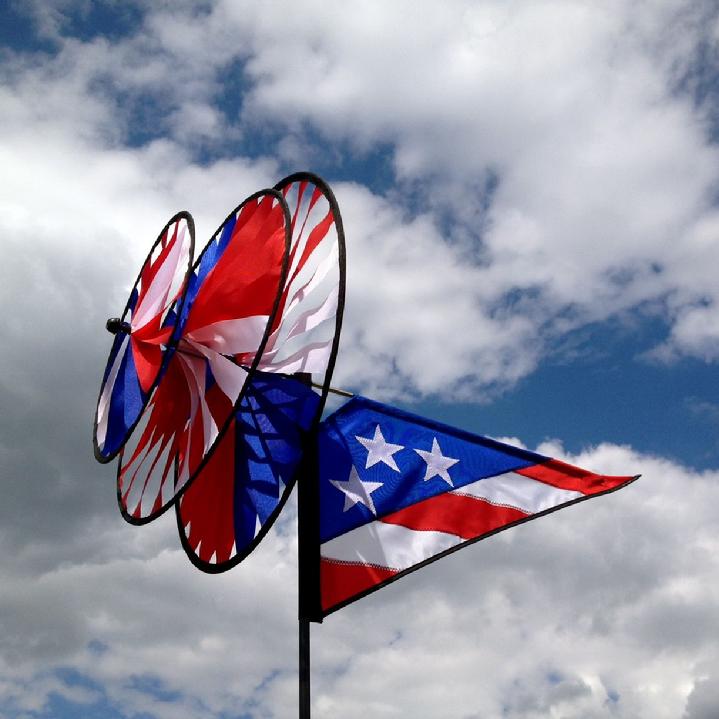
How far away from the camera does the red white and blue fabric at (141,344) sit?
11039 millimetres

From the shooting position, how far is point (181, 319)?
10.6m

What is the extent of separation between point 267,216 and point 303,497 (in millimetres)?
3104

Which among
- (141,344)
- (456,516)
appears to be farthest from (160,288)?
(456,516)

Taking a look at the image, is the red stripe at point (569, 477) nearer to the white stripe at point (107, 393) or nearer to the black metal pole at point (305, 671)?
the black metal pole at point (305, 671)

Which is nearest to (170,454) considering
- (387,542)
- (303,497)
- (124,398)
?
(124,398)

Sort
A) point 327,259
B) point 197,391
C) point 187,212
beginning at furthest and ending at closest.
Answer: point 187,212, point 197,391, point 327,259

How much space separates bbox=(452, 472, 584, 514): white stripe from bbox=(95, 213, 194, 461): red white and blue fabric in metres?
3.72

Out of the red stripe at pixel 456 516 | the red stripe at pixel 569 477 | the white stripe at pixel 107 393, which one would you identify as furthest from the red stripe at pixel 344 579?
the white stripe at pixel 107 393

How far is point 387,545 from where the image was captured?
10.5 meters

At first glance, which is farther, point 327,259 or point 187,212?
point 187,212

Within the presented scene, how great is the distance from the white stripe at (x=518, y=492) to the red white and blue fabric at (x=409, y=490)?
11 millimetres

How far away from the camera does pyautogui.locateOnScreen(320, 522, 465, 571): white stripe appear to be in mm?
10438

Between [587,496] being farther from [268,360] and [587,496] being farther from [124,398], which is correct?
[124,398]

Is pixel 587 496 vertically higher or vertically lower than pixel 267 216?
lower
